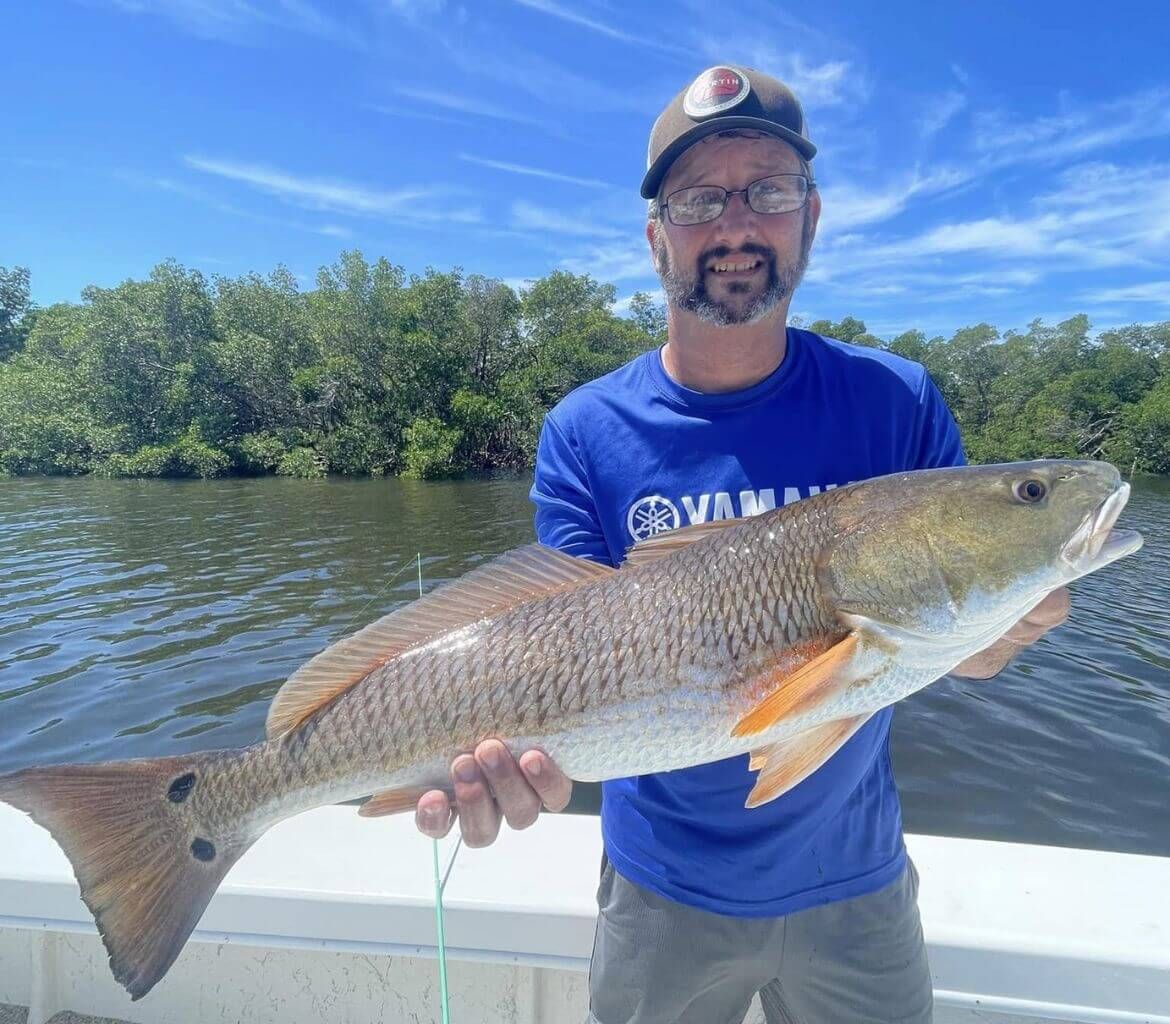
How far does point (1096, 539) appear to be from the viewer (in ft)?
5.64

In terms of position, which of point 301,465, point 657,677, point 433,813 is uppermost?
point 657,677

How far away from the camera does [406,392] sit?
4009 centimetres

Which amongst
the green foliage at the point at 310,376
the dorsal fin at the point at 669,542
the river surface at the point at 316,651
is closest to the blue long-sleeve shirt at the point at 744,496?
→ the dorsal fin at the point at 669,542

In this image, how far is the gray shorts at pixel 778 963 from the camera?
1.92m

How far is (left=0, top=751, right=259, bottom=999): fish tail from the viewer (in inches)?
69.5

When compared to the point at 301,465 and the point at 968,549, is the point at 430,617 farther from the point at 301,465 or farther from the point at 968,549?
the point at 301,465

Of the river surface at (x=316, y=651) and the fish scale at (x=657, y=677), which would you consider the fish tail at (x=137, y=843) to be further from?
the river surface at (x=316, y=651)

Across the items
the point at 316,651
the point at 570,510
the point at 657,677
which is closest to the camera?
the point at 657,677

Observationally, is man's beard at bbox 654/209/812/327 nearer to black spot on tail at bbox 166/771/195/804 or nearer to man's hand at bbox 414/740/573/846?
man's hand at bbox 414/740/573/846

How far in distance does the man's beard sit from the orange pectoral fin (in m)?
0.99

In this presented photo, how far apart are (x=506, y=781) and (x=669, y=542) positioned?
0.75 metres

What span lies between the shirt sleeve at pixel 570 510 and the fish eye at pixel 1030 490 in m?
1.13

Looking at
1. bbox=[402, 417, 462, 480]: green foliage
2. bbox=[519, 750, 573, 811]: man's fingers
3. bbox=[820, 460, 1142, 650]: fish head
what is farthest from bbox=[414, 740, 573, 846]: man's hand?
bbox=[402, 417, 462, 480]: green foliage

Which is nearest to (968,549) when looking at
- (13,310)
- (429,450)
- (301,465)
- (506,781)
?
(506,781)
